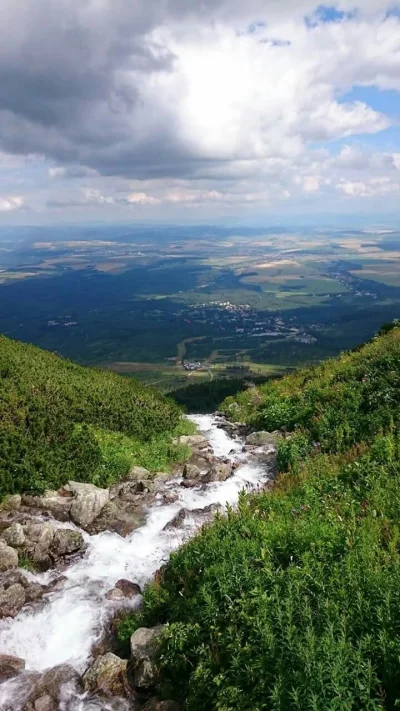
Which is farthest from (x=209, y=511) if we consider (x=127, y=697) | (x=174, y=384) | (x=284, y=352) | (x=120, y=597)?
(x=284, y=352)

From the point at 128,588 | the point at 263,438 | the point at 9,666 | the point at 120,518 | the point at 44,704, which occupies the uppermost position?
the point at 44,704

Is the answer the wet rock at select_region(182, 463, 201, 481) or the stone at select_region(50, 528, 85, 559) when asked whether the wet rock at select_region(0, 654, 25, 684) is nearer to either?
the stone at select_region(50, 528, 85, 559)

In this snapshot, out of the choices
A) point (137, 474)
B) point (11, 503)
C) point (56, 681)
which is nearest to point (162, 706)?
point (56, 681)

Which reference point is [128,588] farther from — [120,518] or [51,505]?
[51,505]

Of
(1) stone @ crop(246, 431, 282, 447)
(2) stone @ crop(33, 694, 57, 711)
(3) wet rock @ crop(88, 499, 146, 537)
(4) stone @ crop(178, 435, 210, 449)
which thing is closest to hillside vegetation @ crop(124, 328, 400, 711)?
(2) stone @ crop(33, 694, 57, 711)

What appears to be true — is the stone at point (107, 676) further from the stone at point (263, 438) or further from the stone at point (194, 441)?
the stone at point (263, 438)

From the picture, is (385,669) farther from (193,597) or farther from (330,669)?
(193,597)

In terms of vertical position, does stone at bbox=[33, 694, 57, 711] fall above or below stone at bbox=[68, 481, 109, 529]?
above
